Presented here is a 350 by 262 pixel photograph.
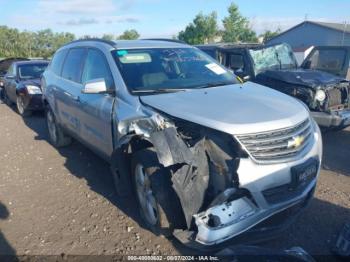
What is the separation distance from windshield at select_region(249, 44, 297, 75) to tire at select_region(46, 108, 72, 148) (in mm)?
3931

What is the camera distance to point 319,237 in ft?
11.6

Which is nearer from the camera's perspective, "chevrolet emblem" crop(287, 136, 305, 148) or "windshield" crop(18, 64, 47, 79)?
"chevrolet emblem" crop(287, 136, 305, 148)

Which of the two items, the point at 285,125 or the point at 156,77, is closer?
the point at 285,125

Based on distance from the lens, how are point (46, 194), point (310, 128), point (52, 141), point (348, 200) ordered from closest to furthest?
point (310, 128) → point (348, 200) → point (46, 194) → point (52, 141)

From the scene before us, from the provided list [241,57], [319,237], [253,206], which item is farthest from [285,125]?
[241,57]

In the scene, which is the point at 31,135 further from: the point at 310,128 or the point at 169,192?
the point at 310,128

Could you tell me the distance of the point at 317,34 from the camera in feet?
144

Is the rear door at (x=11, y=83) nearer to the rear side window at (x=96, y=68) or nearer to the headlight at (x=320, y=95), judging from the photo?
the rear side window at (x=96, y=68)

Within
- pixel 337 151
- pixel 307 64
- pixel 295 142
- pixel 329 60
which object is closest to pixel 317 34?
pixel 329 60

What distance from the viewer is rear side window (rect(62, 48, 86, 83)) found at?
5406mm

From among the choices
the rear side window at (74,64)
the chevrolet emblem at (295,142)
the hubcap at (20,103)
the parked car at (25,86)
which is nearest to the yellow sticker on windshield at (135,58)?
the rear side window at (74,64)

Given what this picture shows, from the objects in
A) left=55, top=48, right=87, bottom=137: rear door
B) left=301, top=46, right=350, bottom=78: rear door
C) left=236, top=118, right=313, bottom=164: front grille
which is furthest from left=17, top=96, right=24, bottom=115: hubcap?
left=236, top=118, right=313, bottom=164: front grille

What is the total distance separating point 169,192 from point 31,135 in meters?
5.88

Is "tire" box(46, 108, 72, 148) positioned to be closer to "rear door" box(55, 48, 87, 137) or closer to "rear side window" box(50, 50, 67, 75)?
"rear door" box(55, 48, 87, 137)
